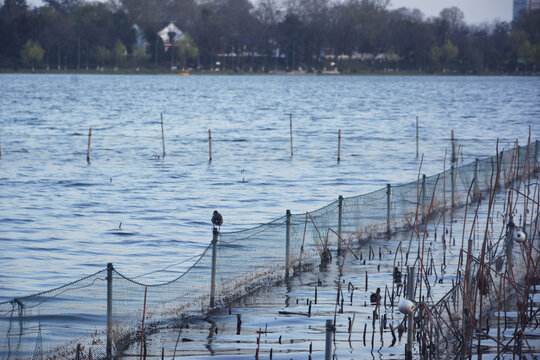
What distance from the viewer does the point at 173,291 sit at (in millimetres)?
13180

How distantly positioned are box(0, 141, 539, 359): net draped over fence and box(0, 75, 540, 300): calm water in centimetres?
320

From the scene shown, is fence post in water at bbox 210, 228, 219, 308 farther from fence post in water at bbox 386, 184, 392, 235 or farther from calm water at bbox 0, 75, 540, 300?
fence post in water at bbox 386, 184, 392, 235

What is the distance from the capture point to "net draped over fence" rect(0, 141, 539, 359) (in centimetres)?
1140

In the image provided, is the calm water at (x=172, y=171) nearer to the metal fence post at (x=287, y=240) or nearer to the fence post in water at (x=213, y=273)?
the metal fence post at (x=287, y=240)

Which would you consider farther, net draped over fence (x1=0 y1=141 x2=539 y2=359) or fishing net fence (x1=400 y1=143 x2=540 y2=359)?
net draped over fence (x1=0 y1=141 x2=539 y2=359)

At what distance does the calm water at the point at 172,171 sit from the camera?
2122cm

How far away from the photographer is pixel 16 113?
294ft

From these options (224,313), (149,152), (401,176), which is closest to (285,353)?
(224,313)

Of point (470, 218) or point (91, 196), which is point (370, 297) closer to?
point (470, 218)

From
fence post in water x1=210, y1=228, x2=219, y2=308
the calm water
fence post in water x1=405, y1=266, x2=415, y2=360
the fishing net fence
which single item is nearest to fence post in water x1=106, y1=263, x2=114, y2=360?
fence post in water x1=210, y1=228, x2=219, y2=308

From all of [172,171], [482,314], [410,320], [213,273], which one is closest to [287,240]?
[213,273]

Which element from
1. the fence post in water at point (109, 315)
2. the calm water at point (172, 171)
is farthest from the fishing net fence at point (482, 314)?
the calm water at point (172, 171)

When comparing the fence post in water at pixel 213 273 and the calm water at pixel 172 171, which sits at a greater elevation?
the fence post in water at pixel 213 273

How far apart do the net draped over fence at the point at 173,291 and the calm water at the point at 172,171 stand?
3202 millimetres
